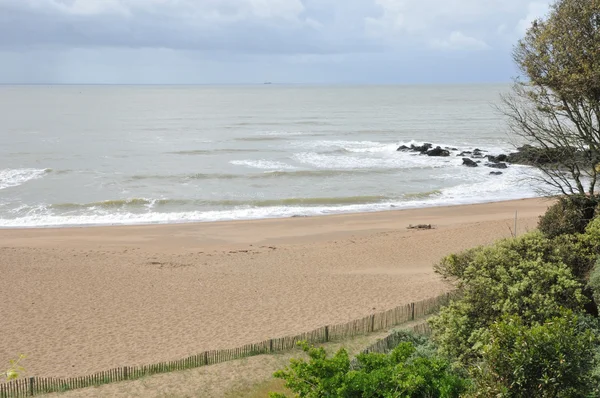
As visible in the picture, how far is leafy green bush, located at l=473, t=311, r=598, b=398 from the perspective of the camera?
323 inches

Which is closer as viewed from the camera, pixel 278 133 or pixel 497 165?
pixel 497 165

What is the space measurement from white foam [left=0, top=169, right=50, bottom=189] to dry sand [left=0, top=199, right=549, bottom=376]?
13410mm

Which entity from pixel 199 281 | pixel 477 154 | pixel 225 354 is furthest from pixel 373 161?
pixel 225 354

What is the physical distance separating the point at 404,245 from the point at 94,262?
1293 cm

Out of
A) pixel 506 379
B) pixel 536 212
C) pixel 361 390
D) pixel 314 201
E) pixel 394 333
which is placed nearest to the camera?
pixel 506 379

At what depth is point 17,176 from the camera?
4547 cm

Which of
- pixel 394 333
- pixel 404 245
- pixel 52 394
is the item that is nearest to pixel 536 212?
pixel 404 245

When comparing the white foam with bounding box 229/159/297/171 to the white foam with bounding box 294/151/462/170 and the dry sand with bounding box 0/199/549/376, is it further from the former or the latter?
the dry sand with bounding box 0/199/549/376

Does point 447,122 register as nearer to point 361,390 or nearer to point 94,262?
point 94,262

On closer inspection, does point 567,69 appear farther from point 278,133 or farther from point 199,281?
point 278,133

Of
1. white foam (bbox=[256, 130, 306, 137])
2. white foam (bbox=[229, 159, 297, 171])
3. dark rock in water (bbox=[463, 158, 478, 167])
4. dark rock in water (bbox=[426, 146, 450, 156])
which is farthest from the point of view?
white foam (bbox=[256, 130, 306, 137])

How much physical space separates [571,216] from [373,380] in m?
12.0

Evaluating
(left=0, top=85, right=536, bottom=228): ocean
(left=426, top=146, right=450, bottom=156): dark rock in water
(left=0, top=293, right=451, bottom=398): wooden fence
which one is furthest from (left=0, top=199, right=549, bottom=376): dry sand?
(left=426, top=146, right=450, bottom=156): dark rock in water

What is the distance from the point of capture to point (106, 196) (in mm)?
39406
